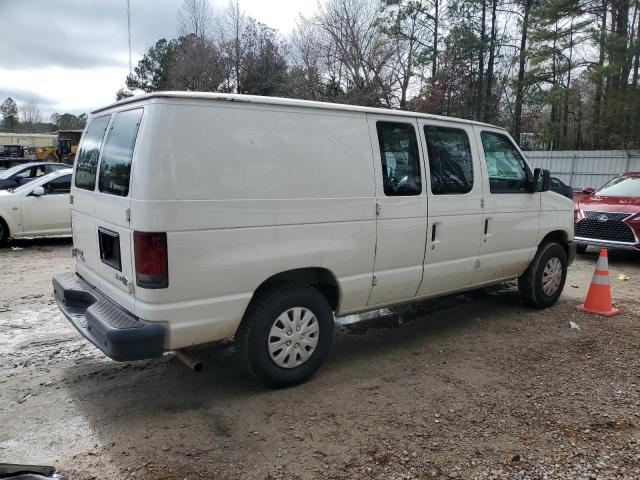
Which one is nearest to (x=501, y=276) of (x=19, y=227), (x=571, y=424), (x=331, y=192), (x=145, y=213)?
(x=571, y=424)

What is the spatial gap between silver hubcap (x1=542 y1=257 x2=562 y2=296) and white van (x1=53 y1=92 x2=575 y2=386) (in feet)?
4.50

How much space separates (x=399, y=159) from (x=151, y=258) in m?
2.30

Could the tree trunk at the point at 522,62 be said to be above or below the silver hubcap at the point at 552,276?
above

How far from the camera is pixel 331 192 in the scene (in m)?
3.89

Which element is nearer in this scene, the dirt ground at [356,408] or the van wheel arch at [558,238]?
the dirt ground at [356,408]

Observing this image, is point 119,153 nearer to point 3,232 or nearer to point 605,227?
point 3,232

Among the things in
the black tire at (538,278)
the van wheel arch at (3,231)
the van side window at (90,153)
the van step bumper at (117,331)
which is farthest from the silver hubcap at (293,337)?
the van wheel arch at (3,231)

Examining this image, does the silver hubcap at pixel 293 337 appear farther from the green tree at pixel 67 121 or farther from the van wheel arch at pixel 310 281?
the green tree at pixel 67 121

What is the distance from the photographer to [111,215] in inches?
139

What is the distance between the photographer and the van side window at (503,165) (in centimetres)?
524

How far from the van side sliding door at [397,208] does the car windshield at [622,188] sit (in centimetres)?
732

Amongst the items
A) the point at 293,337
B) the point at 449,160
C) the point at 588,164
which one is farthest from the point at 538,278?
the point at 588,164

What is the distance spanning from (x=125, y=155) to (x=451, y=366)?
3201 millimetres

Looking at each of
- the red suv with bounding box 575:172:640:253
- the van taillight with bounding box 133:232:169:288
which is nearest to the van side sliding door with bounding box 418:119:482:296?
the van taillight with bounding box 133:232:169:288
